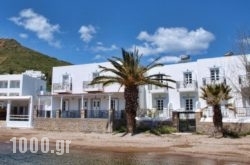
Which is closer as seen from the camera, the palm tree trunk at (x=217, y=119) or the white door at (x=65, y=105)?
the palm tree trunk at (x=217, y=119)

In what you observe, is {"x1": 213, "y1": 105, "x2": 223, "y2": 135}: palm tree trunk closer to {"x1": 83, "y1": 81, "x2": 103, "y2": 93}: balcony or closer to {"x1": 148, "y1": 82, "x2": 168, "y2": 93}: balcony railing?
{"x1": 148, "y1": 82, "x2": 168, "y2": 93}: balcony railing

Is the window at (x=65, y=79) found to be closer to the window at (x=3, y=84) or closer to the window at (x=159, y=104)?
the window at (x=3, y=84)

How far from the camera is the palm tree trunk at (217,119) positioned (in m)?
31.6

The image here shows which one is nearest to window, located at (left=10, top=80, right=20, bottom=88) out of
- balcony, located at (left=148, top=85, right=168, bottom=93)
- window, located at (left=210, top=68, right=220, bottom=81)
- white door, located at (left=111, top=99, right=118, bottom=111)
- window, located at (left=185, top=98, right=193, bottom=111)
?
white door, located at (left=111, top=99, right=118, bottom=111)

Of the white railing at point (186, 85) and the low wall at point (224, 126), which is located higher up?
the white railing at point (186, 85)

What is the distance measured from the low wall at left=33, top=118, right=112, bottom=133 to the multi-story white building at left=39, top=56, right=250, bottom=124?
3.84ft

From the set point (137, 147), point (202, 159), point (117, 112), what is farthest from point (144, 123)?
point (202, 159)

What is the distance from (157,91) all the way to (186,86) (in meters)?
3.95

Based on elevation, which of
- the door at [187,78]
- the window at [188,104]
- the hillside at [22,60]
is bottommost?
the window at [188,104]

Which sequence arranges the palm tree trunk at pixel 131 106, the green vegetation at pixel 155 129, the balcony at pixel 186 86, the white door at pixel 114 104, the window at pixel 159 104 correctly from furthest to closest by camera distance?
1. the white door at pixel 114 104
2. the window at pixel 159 104
3. the balcony at pixel 186 86
4. the palm tree trunk at pixel 131 106
5. the green vegetation at pixel 155 129

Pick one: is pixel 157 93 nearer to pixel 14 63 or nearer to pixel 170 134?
pixel 170 134

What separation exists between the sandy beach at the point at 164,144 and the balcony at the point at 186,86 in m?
9.34

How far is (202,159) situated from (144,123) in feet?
52.2

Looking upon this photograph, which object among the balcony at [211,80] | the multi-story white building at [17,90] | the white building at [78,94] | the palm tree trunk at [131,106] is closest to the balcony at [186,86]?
the balcony at [211,80]
